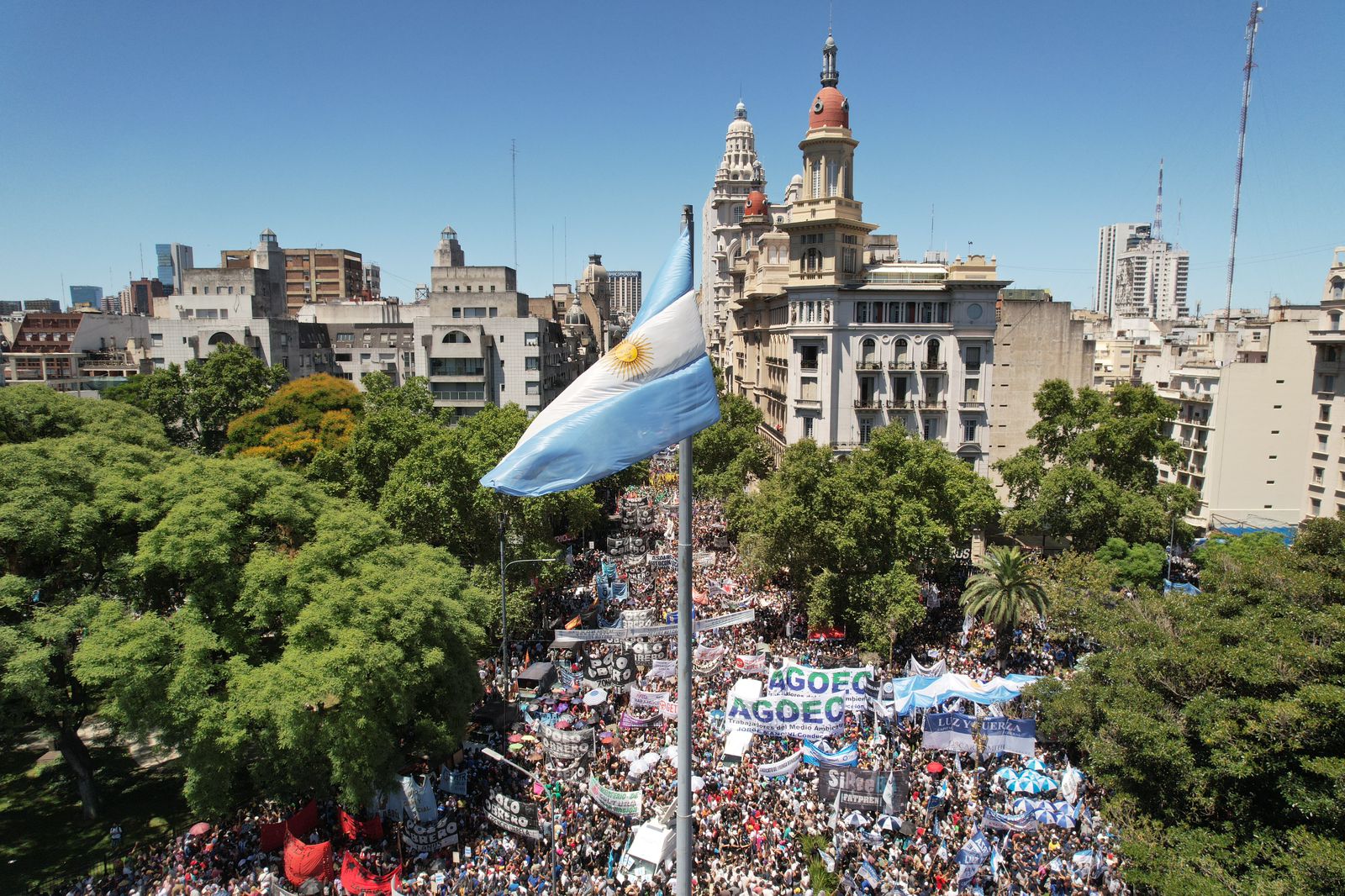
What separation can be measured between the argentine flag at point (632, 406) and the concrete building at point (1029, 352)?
50354 mm

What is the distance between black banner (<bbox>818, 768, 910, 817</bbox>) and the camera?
20.6 meters

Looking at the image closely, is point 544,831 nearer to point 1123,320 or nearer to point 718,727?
point 718,727

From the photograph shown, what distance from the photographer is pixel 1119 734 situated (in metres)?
19.3

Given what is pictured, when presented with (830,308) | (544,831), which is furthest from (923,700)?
(830,308)

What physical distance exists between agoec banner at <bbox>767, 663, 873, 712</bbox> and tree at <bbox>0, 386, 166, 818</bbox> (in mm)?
19771

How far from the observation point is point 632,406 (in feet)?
31.6

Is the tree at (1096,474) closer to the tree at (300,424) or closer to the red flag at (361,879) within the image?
the red flag at (361,879)

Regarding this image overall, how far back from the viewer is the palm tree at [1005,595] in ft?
99.9

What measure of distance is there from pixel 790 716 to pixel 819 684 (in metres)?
1.32

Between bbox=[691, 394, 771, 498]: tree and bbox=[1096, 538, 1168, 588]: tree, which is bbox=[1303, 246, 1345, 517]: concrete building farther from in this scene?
bbox=[691, 394, 771, 498]: tree

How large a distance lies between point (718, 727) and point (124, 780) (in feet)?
64.2

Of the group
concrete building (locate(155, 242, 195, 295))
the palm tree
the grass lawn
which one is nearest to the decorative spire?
the palm tree

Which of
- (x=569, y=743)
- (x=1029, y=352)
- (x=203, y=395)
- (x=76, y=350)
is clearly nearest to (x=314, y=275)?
(x=76, y=350)

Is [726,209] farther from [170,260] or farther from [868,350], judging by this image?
[170,260]
